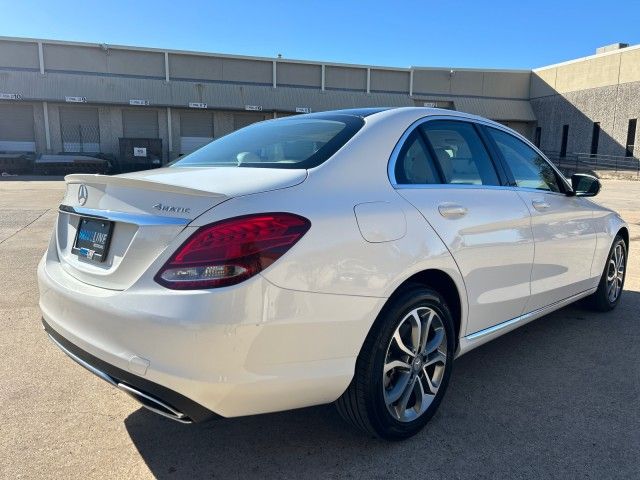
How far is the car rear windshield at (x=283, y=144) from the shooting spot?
2646mm

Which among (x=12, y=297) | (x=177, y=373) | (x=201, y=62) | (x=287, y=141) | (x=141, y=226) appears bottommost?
(x=12, y=297)

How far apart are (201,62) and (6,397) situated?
35.5 m

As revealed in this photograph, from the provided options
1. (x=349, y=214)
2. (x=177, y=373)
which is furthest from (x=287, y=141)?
(x=177, y=373)

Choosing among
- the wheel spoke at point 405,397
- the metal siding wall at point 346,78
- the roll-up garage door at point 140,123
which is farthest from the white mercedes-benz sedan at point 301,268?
the metal siding wall at point 346,78

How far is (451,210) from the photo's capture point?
2879 mm

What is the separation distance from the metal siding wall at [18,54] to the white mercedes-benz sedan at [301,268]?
1407 inches

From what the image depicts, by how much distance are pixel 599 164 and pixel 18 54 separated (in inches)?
1521

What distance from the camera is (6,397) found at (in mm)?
3164

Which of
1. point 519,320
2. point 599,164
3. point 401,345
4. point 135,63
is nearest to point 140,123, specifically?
point 135,63

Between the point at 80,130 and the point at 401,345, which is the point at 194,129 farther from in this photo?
the point at 401,345

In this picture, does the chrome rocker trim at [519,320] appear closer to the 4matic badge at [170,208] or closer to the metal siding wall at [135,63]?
the 4matic badge at [170,208]

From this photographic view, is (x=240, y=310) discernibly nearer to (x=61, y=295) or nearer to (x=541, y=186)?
(x=61, y=295)

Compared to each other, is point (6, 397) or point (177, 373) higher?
point (177, 373)

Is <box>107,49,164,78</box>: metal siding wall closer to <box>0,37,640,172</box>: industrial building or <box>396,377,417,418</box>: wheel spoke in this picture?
<box>0,37,640,172</box>: industrial building
